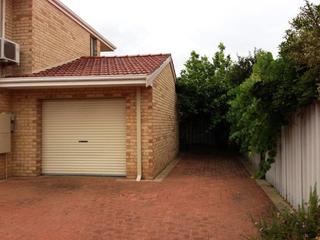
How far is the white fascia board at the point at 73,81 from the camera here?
996cm

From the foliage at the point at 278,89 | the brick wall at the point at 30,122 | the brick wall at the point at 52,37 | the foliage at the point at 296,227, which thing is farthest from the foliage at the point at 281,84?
the brick wall at the point at 52,37

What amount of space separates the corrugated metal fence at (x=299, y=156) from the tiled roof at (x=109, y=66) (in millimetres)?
4146

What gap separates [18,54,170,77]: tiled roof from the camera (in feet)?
35.5

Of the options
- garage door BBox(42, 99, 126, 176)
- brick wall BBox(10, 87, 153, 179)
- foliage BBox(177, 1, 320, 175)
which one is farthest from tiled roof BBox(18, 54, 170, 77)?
foliage BBox(177, 1, 320, 175)

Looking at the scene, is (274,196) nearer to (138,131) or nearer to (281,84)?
(281,84)

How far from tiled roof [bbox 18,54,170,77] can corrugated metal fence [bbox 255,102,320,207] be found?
13.6ft

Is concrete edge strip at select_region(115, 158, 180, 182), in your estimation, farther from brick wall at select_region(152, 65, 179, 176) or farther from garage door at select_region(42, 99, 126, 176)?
garage door at select_region(42, 99, 126, 176)

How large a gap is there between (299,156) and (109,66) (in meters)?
7.58

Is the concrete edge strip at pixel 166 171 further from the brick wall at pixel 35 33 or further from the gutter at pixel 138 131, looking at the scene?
the brick wall at pixel 35 33

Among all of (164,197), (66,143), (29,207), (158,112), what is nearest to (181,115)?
(158,112)

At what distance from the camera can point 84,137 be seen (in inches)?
449

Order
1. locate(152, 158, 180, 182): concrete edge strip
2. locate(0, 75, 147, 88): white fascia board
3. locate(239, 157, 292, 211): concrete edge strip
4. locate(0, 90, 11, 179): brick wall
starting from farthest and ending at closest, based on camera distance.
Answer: locate(0, 90, 11, 179): brick wall, locate(152, 158, 180, 182): concrete edge strip, locate(0, 75, 147, 88): white fascia board, locate(239, 157, 292, 211): concrete edge strip

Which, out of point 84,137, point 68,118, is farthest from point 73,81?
point 84,137

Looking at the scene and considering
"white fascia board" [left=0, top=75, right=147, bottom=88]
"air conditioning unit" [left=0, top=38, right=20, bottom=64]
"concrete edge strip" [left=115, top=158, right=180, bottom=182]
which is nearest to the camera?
"white fascia board" [left=0, top=75, right=147, bottom=88]
